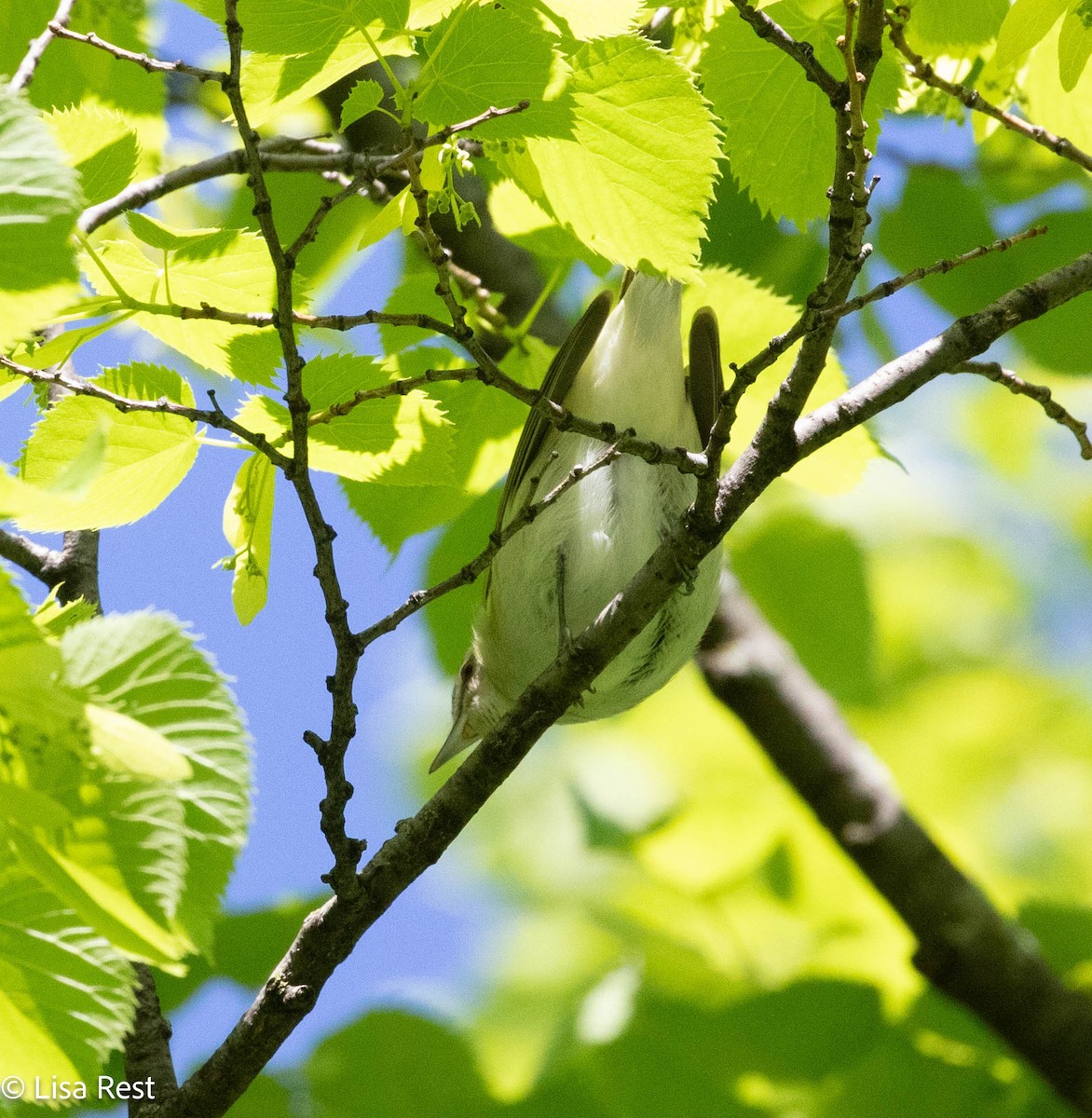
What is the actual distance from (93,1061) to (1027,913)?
297cm

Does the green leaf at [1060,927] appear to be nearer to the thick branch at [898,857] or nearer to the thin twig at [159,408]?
the thick branch at [898,857]

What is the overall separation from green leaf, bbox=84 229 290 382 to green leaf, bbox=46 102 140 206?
3.6 inches

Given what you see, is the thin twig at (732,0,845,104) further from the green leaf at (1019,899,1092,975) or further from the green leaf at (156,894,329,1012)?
the green leaf at (1019,899,1092,975)

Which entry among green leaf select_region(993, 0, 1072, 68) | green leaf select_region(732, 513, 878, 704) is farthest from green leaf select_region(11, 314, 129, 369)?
green leaf select_region(732, 513, 878, 704)

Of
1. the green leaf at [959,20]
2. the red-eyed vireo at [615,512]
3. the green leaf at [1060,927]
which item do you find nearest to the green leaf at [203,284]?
the green leaf at [959,20]

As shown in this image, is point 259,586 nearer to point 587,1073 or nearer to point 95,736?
point 95,736

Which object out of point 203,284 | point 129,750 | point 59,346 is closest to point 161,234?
point 203,284

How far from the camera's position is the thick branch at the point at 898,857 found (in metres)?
3.75

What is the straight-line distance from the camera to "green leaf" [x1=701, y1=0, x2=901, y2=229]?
2.15 m

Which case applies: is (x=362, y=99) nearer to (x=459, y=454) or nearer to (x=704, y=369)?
(x=459, y=454)

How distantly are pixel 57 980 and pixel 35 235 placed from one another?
94cm

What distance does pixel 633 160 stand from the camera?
6.64 ft

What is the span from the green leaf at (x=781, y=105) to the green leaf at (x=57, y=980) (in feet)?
5.45

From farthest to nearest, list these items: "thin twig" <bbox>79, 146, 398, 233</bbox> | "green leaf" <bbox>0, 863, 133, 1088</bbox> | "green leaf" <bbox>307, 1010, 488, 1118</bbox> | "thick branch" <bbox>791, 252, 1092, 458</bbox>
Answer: "green leaf" <bbox>307, 1010, 488, 1118</bbox> → "thin twig" <bbox>79, 146, 398, 233</bbox> → "thick branch" <bbox>791, 252, 1092, 458</bbox> → "green leaf" <bbox>0, 863, 133, 1088</bbox>
